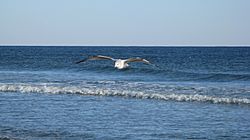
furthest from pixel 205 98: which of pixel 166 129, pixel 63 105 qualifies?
pixel 166 129

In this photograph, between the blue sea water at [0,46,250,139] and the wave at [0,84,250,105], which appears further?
the wave at [0,84,250,105]

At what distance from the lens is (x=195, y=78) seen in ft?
129

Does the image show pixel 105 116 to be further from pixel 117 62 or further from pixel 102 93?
pixel 102 93

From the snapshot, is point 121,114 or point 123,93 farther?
point 123,93

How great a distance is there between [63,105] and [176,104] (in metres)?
4.04

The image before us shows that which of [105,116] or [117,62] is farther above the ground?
[117,62]

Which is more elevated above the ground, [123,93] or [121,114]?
[123,93]

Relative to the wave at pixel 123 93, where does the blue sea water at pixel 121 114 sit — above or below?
below

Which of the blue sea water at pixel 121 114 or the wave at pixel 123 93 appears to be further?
the wave at pixel 123 93

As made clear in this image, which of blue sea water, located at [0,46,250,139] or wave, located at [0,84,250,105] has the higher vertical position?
wave, located at [0,84,250,105]

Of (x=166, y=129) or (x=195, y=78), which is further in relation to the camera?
(x=195, y=78)

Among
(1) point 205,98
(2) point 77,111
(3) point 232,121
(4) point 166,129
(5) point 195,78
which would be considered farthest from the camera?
(5) point 195,78

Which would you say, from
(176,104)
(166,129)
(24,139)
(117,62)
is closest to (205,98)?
(176,104)

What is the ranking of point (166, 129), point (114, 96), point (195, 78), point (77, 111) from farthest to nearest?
point (195, 78)
point (114, 96)
point (77, 111)
point (166, 129)
